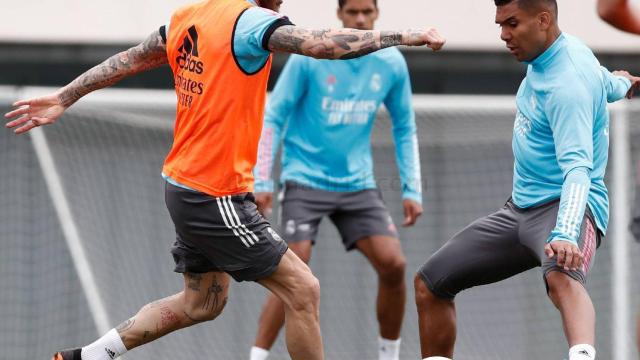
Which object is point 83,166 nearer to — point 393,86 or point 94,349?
point 393,86

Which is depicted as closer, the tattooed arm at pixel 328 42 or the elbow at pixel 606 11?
the tattooed arm at pixel 328 42

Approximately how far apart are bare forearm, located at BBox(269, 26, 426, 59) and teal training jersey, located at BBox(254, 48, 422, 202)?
2.53 m

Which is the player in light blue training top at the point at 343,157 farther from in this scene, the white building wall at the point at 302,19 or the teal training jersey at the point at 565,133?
the white building wall at the point at 302,19

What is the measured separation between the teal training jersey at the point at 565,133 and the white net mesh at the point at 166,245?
3.56 m

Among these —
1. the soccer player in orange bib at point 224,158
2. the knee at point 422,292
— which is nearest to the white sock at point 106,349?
the soccer player in orange bib at point 224,158

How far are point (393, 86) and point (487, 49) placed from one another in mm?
3956

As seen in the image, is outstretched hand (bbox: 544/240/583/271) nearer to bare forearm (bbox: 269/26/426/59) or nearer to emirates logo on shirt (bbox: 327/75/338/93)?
bare forearm (bbox: 269/26/426/59)

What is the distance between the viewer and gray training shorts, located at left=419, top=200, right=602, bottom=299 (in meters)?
5.82

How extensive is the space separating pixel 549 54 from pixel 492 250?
1.00 meters

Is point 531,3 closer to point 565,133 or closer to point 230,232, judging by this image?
point 565,133

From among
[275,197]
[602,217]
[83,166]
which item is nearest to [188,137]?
[602,217]

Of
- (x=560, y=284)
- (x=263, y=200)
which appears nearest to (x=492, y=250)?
(x=560, y=284)

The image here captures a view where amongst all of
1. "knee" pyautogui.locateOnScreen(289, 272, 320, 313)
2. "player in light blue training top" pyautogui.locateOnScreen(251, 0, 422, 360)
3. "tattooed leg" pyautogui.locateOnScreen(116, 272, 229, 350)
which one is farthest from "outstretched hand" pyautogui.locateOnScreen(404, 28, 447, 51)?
"player in light blue training top" pyautogui.locateOnScreen(251, 0, 422, 360)

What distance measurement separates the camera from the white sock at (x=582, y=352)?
5242 mm
